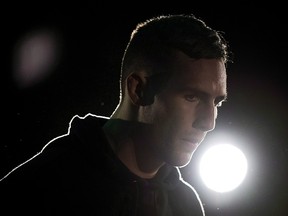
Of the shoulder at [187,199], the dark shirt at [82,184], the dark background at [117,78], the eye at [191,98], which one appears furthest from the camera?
the dark background at [117,78]

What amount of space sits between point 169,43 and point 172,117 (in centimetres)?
27

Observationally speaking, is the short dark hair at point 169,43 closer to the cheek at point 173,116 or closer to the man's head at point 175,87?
the man's head at point 175,87

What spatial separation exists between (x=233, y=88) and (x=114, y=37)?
3.53 ft

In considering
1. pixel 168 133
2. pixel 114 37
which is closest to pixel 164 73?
pixel 168 133

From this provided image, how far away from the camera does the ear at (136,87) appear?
1622mm

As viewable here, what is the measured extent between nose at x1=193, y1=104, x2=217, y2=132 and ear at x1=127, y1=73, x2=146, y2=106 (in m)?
0.22

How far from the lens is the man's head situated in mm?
1536

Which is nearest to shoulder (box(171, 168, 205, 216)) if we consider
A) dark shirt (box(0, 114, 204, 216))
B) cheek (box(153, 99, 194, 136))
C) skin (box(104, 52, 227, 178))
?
dark shirt (box(0, 114, 204, 216))

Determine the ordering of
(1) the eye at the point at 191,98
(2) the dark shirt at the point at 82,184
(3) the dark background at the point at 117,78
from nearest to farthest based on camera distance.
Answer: (2) the dark shirt at the point at 82,184
(1) the eye at the point at 191,98
(3) the dark background at the point at 117,78

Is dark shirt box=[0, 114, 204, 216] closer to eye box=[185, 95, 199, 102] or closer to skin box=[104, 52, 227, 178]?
skin box=[104, 52, 227, 178]

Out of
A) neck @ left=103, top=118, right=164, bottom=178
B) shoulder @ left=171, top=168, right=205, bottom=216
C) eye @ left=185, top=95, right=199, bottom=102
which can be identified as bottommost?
shoulder @ left=171, top=168, right=205, bottom=216

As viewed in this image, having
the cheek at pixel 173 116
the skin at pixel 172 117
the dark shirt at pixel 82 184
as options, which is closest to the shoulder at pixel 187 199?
the dark shirt at pixel 82 184

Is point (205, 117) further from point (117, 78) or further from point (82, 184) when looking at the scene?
point (117, 78)

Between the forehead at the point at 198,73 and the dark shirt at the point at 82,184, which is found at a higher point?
the forehead at the point at 198,73
